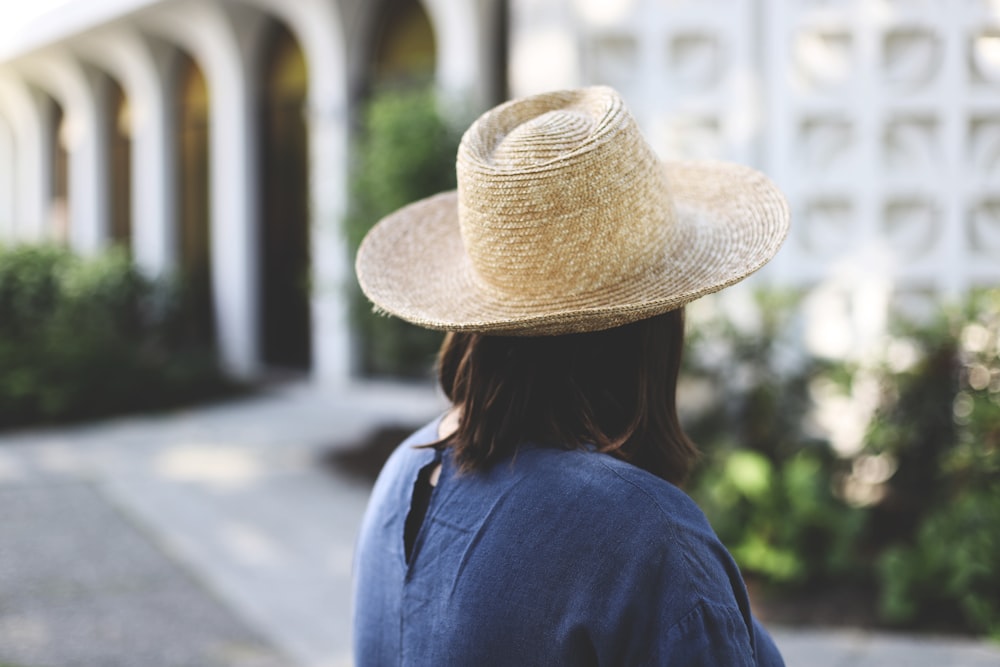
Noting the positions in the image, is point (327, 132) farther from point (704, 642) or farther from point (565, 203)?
point (704, 642)

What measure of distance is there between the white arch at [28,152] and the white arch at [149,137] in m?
4.92

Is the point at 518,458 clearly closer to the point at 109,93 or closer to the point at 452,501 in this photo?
the point at 452,501

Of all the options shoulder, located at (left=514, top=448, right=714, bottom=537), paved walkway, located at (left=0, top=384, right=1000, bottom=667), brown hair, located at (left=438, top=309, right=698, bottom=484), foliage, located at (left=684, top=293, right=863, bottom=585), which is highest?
brown hair, located at (left=438, top=309, right=698, bottom=484)

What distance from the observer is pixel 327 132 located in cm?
1000

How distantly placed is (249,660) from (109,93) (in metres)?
13.4

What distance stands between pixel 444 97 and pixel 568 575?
6.24m

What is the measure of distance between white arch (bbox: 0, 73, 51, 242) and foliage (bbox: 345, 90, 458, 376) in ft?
42.5

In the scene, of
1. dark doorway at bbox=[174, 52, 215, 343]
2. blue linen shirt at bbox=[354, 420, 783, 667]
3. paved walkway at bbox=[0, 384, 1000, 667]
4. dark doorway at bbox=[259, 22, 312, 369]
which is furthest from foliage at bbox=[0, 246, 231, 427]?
blue linen shirt at bbox=[354, 420, 783, 667]

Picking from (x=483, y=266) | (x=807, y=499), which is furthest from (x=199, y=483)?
Result: (x=483, y=266)

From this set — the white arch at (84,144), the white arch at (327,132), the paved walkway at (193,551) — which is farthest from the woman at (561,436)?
the white arch at (84,144)

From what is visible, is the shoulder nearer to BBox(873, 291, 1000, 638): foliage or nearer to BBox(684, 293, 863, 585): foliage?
BBox(873, 291, 1000, 638): foliage

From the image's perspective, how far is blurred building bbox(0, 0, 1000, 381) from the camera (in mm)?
5312

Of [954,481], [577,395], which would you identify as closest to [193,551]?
[954,481]

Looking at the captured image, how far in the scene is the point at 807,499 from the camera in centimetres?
456
